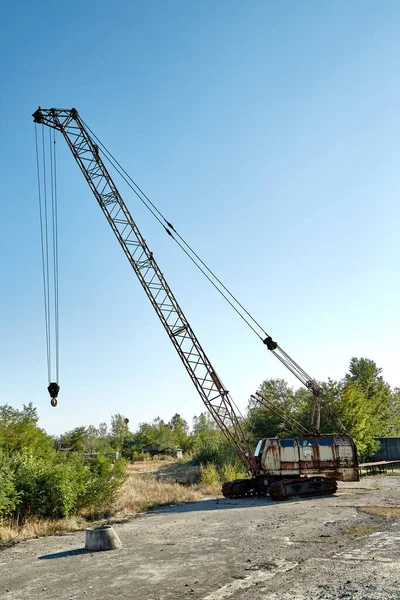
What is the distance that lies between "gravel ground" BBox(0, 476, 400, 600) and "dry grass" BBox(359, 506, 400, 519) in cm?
17

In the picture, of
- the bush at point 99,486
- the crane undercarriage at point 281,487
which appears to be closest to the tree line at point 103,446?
the bush at point 99,486

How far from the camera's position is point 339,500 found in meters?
18.0

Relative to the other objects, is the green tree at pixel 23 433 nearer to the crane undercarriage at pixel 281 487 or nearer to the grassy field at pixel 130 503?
the grassy field at pixel 130 503

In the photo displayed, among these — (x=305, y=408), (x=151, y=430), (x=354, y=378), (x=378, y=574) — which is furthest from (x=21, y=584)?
(x=354, y=378)

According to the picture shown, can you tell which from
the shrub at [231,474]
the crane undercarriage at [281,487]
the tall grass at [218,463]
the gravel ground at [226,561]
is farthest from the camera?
the tall grass at [218,463]

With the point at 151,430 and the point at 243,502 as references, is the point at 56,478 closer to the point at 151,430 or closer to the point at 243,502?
the point at 243,502

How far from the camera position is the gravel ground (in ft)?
23.8

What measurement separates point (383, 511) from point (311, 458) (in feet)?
21.6

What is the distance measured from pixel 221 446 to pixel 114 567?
26645mm

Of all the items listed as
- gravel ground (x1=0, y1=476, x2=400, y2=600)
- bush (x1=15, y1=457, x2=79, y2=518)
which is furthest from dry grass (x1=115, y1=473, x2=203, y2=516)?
gravel ground (x1=0, y1=476, x2=400, y2=600)

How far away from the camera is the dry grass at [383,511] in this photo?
1328 centimetres

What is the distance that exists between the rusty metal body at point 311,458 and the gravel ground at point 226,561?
5.34m

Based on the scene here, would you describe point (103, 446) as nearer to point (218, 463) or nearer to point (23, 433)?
point (218, 463)

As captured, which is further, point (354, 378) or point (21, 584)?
point (354, 378)
